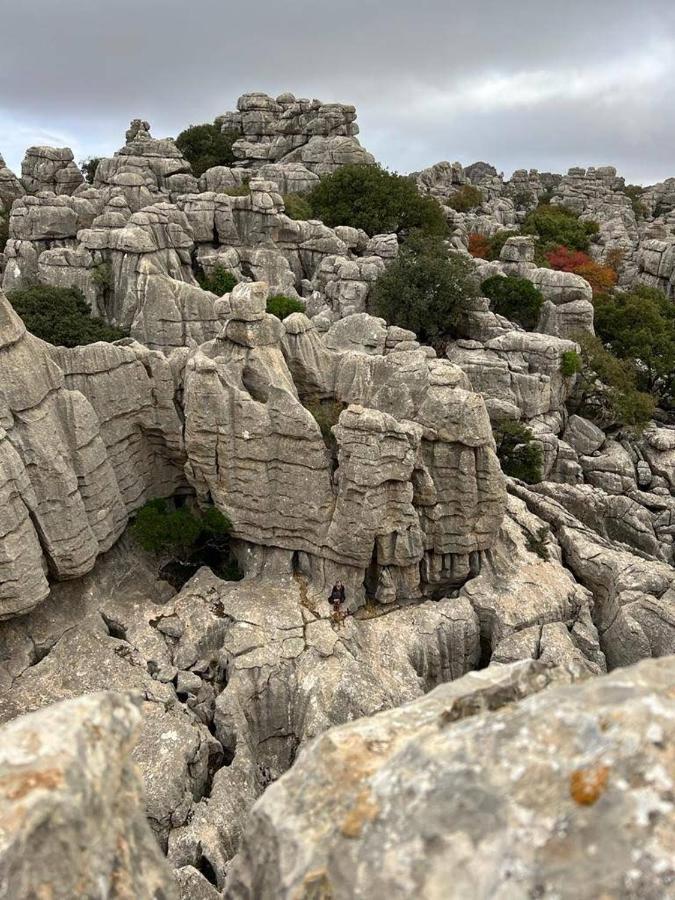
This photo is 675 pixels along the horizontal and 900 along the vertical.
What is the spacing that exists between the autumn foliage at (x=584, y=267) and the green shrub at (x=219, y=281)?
26.5m

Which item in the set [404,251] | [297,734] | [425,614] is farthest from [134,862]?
[404,251]

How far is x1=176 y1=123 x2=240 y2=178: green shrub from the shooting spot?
72875mm

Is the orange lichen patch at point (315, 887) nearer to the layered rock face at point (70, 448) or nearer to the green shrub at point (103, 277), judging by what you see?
the layered rock face at point (70, 448)

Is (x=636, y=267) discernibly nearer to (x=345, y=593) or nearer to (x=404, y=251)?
(x=404, y=251)

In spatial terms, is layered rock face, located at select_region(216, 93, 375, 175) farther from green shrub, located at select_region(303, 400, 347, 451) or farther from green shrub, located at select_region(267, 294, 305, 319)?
green shrub, located at select_region(303, 400, 347, 451)

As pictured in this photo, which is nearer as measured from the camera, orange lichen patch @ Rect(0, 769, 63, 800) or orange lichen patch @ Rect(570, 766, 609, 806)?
orange lichen patch @ Rect(570, 766, 609, 806)

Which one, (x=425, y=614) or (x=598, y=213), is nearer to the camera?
(x=425, y=614)

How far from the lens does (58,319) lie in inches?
1188

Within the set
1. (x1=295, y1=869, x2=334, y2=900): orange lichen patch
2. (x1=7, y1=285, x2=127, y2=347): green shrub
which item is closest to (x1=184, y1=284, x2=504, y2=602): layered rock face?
(x1=7, y1=285, x2=127, y2=347): green shrub

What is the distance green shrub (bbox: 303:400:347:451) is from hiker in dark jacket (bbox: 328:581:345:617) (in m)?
4.35

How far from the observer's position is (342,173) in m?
54.3

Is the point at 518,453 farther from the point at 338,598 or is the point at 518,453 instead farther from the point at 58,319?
the point at 58,319

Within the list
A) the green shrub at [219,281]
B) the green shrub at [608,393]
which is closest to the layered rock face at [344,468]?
the green shrub at [608,393]

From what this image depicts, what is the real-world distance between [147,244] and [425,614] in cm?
2398
